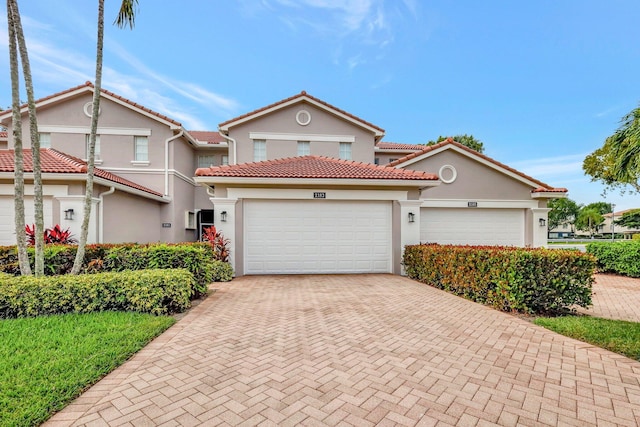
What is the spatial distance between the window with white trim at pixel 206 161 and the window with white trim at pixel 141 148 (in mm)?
3578

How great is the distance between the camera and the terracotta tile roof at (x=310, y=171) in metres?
10.2

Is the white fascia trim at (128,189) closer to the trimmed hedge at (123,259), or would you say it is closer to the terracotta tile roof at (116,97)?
the trimmed hedge at (123,259)

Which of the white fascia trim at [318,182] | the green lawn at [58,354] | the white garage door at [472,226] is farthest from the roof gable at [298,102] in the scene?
the green lawn at [58,354]

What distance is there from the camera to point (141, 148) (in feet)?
48.8

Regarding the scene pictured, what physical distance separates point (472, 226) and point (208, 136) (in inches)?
662

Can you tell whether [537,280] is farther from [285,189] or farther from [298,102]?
[298,102]

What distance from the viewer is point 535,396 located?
9.68ft

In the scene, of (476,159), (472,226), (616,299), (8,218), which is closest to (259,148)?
(8,218)

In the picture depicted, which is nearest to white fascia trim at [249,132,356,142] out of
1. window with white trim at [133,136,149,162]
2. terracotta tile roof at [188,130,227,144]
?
terracotta tile roof at [188,130,227,144]

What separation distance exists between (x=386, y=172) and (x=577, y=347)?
7.69m

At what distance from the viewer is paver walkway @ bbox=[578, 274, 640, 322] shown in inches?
245

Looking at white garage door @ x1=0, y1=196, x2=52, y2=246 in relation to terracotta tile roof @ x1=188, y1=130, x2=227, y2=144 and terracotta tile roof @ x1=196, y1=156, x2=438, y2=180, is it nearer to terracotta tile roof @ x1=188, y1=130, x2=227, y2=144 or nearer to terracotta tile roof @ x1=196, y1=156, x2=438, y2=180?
terracotta tile roof @ x1=196, y1=156, x2=438, y2=180

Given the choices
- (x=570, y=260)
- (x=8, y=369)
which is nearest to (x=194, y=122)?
(x=8, y=369)

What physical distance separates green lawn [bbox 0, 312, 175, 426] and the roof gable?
39.0 feet
